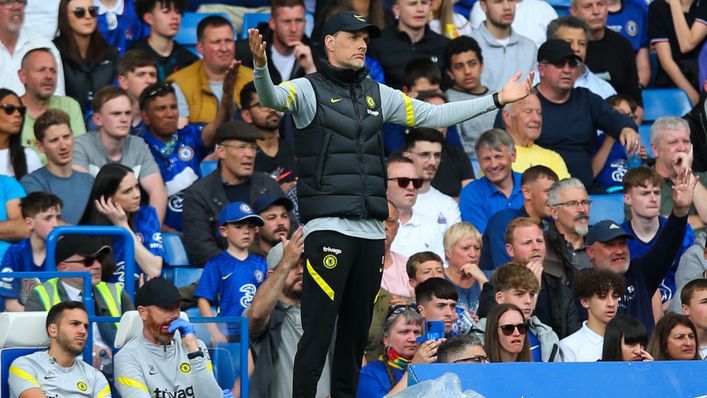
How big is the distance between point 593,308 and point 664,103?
15.5 feet

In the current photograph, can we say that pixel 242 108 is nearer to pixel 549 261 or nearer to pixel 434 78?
pixel 434 78

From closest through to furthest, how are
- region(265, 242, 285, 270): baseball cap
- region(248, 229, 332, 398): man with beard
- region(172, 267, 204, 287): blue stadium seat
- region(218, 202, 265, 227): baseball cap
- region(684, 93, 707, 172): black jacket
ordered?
region(248, 229, 332, 398): man with beard → region(265, 242, 285, 270): baseball cap → region(218, 202, 265, 227): baseball cap → region(172, 267, 204, 287): blue stadium seat → region(684, 93, 707, 172): black jacket

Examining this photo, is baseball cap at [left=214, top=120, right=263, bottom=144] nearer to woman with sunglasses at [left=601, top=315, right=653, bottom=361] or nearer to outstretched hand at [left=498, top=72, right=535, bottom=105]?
woman with sunglasses at [left=601, top=315, right=653, bottom=361]

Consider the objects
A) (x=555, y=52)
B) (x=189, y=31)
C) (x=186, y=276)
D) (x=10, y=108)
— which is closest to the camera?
(x=186, y=276)

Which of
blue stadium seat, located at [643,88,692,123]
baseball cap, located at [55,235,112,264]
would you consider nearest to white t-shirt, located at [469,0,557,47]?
blue stadium seat, located at [643,88,692,123]

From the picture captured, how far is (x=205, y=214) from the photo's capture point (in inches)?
420

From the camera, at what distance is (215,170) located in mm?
10945

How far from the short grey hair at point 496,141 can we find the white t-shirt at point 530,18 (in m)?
2.94

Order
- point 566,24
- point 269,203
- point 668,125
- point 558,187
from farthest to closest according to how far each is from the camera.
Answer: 1. point 566,24
2. point 668,125
3. point 558,187
4. point 269,203

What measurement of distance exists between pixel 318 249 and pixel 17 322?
1934 mm

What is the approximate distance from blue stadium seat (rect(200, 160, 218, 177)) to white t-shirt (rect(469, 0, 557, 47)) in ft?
11.0

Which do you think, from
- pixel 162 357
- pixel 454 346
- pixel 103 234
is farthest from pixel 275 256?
pixel 454 346

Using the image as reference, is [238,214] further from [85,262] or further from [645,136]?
[645,136]

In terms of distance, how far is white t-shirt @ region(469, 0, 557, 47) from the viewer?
45.8ft
